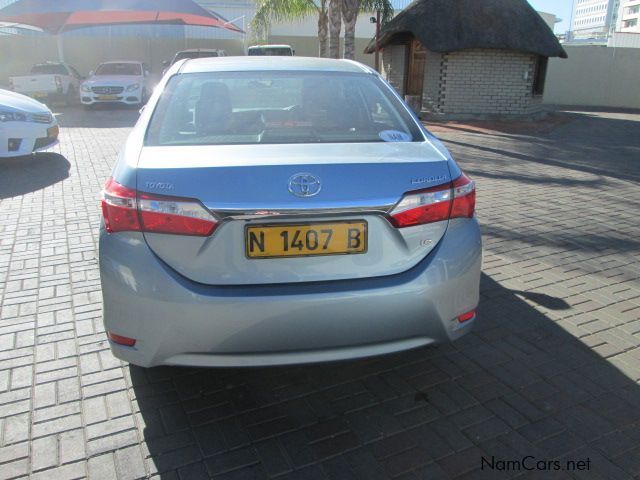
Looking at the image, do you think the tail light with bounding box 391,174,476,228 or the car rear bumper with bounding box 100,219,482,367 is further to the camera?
the tail light with bounding box 391,174,476,228

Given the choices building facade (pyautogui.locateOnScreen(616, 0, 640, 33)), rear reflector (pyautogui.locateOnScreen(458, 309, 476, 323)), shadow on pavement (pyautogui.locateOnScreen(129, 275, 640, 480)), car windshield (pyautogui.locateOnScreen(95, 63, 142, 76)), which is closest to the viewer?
shadow on pavement (pyautogui.locateOnScreen(129, 275, 640, 480))

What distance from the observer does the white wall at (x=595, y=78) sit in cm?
2188

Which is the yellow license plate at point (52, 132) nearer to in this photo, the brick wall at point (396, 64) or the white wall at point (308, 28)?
the brick wall at point (396, 64)

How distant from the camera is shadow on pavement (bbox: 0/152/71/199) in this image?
7.30m

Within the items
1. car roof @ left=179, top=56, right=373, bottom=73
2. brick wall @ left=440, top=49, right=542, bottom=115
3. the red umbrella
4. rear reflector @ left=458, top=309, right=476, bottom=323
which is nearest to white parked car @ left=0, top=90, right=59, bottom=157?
car roof @ left=179, top=56, right=373, bottom=73

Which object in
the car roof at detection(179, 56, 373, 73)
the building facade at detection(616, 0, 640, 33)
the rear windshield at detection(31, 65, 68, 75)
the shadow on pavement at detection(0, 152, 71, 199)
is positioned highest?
the building facade at detection(616, 0, 640, 33)

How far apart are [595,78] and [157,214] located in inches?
936

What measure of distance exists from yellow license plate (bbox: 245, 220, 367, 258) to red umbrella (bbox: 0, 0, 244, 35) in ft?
73.1

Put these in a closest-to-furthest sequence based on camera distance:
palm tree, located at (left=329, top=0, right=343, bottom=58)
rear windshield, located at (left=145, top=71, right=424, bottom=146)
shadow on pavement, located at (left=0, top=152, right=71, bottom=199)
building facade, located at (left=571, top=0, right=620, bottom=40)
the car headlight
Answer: rear windshield, located at (left=145, top=71, right=424, bottom=146) → shadow on pavement, located at (left=0, top=152, right=71, bottom=199) → the car headlight → palm tree, located at (left=329, top=0, right=343, bottom=58) → building facade, located at (left=571, top=0, right=620, bottom=40)

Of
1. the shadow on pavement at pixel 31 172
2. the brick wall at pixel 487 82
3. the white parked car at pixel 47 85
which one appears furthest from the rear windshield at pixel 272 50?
the shadow on pavement at pixel 31 172

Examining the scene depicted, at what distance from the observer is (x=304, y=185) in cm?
237

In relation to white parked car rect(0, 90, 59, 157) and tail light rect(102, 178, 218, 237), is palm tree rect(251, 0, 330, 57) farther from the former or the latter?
tail light rect(102, 178, 218, 237)

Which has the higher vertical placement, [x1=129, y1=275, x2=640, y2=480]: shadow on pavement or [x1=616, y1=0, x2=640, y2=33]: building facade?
[x1=616, y1=0, x2=640, y2=33]: building facade

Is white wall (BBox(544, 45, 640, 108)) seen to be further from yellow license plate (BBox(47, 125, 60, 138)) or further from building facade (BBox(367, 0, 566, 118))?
yellow license plate (BBox(47, 125, 60, 138))
